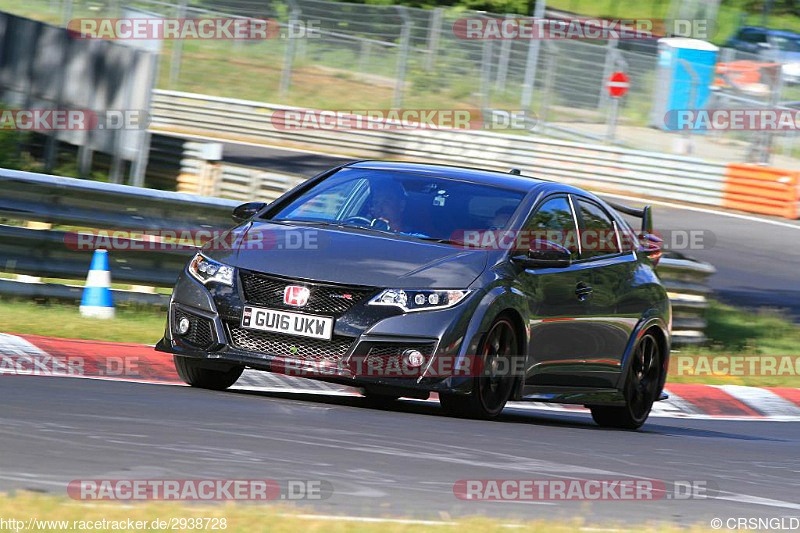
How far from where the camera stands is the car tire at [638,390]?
1002 cm

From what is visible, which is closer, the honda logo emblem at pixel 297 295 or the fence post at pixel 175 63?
the honda logo emblem at pixel 297 295

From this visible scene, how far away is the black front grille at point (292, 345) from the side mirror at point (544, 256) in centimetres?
127

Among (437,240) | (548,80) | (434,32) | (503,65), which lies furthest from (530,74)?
(437,240)

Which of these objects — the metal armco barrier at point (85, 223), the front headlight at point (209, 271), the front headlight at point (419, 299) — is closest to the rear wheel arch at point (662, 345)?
the front headlight at point (419, 299)

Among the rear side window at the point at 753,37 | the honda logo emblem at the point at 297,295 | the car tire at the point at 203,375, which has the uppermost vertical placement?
the rear side window at the point at 753,37

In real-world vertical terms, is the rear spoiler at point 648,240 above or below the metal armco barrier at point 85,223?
above

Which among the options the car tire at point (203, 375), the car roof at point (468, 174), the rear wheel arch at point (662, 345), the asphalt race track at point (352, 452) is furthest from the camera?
the rear wheel arch at point (662, 345)

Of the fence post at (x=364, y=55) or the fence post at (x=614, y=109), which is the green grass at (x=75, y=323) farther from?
the fence post at (x=364, y=55)

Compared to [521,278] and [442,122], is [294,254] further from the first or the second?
[442,122]

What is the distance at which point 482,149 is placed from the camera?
28547 mm

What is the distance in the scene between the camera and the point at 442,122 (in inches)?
1202

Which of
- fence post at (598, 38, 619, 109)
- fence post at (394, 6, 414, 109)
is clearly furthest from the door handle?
fence post at (394, 6, 414, 109)

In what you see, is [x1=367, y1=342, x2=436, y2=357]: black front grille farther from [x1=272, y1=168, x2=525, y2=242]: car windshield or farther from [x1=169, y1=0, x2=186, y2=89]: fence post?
[x1=169, y1=0, x2=186, y2=89]: fence post

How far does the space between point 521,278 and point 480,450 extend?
70.3 inches
